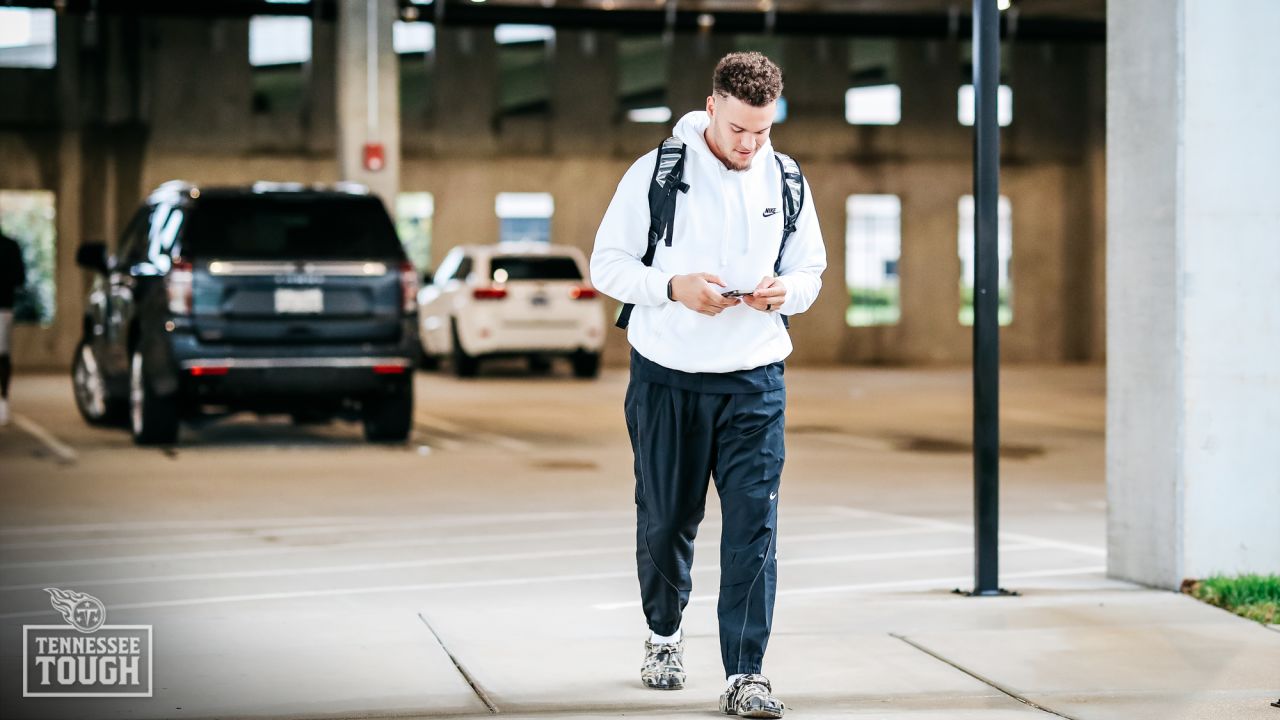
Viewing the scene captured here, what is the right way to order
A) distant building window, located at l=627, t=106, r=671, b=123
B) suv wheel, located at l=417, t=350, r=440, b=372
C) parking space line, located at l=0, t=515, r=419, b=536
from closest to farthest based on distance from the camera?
1. parking space line, located at l=0, t=515, r=419, b=536
2. suv wheel, located at l=417, t=350, r=440, b=372
3. distant building window, located at l=627, t=106, r=671, b=123

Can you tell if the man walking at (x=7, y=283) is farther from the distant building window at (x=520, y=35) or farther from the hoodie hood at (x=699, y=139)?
the distant building window at (x=520, y=35)

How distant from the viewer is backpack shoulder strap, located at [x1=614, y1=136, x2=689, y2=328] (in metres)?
5.39

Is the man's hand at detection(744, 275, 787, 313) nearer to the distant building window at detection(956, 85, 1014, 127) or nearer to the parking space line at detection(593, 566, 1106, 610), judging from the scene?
the parking space line at detection(593, 566, 1106, 610)

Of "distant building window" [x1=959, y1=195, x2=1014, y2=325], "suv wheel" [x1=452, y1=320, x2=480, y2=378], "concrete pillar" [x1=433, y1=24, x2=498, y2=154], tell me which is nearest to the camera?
"suv wheel" [x1=452, y1=320, x2=480, y2=378]

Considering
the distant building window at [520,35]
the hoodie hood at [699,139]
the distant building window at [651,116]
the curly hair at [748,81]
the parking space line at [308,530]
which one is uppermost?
the distant building window at [520,35]

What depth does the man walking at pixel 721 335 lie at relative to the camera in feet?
17.6

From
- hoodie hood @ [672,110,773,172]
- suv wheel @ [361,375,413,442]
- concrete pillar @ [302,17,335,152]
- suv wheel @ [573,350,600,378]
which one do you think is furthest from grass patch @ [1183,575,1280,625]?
concrete pillar @ [302,17,335,152]

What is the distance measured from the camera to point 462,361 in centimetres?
2531

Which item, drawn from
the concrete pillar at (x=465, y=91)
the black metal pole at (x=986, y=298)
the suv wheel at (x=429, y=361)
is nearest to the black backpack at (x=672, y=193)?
the black metal pole at (x=986, y=298)

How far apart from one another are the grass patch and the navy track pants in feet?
7.81

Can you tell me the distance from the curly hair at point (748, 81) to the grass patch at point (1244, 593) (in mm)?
2961

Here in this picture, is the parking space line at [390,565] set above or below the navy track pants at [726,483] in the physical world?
below

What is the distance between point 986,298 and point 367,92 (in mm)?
14692

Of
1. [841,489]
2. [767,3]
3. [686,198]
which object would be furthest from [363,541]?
[767,3]
